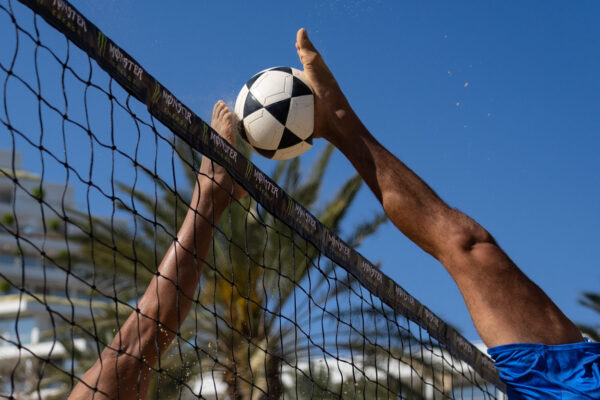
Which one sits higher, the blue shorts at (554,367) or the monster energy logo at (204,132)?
the monster energy logo at (204,132)

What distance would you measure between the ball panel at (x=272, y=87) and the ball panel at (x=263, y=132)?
0.06m

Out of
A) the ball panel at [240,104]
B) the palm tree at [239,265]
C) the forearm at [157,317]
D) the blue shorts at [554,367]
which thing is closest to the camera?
the blue shorts at [554,367]

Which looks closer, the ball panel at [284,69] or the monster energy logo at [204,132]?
the monster energy logo at [204,132]

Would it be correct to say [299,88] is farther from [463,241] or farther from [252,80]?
[463,241]

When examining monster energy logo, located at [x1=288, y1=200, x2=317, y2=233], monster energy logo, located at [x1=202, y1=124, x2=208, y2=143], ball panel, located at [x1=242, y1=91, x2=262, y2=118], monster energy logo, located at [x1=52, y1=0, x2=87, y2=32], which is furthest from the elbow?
monster energy logo, located at [x1=52, y1=0, x2=87, y2=32]

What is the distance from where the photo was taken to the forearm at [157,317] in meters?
3.54

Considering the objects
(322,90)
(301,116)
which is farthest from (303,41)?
(301,116)

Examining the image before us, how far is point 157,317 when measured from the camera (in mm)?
3666

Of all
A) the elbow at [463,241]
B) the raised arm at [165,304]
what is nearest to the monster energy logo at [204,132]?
the raised arm at [165,304]

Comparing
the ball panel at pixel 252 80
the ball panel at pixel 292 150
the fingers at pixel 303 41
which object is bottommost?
the ball panel at pixel 292 150

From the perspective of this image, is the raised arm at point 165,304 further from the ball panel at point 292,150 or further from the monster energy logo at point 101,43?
the monster energy logo at point 101,43

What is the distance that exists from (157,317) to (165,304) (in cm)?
9

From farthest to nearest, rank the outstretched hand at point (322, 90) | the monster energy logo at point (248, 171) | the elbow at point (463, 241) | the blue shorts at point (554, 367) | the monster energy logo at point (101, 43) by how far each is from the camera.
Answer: the monster energy logo at point (248, 171), the outstretched hand at point (322, 90), the monster energy logo at point (101, 43), the elbow at point (463, 241), the blue shorts at point (554, 367)

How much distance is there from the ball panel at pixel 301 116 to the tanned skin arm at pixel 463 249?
0.43 metres
